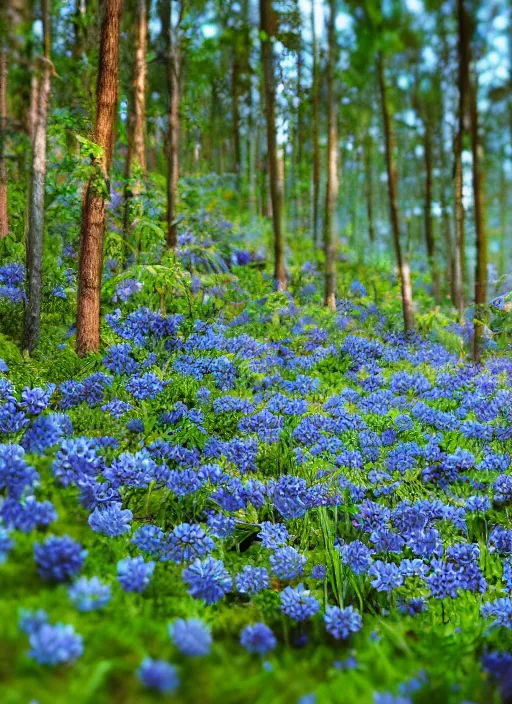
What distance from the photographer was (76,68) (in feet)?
36.4

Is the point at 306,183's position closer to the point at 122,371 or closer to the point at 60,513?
the point at 122,371

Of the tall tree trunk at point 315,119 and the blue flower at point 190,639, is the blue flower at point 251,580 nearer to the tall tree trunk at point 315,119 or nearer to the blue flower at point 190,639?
the blue flower at point 190,639

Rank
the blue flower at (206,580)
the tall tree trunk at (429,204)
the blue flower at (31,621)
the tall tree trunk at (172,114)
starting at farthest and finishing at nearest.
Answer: the tall tree trunk at (429,204)
the tall tree trunk at (172,114)
the blue flower at (206,580)
the blue flower at (31,621)

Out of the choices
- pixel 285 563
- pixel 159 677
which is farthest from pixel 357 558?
pixel 159 677

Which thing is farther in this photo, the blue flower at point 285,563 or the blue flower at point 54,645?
the blue flower at point 285,563

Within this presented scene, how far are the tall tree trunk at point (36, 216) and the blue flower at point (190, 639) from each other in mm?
4279

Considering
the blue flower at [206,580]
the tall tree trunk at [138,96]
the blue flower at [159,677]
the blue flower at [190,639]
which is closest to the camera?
the blue flower at [159,677]

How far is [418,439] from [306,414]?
1.05m

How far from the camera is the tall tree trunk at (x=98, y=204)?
5.70m

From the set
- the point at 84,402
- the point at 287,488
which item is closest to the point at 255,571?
the point at 287,488

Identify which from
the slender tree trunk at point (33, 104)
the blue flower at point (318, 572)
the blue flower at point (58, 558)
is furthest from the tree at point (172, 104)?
the blue flower at point (58, 558)

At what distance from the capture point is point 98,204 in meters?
5.68

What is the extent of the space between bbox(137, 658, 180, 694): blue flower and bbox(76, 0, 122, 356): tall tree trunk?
14.7 feet

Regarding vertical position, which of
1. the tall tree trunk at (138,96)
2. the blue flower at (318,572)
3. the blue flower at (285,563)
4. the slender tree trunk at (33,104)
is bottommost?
the blue flower at (318,572)
